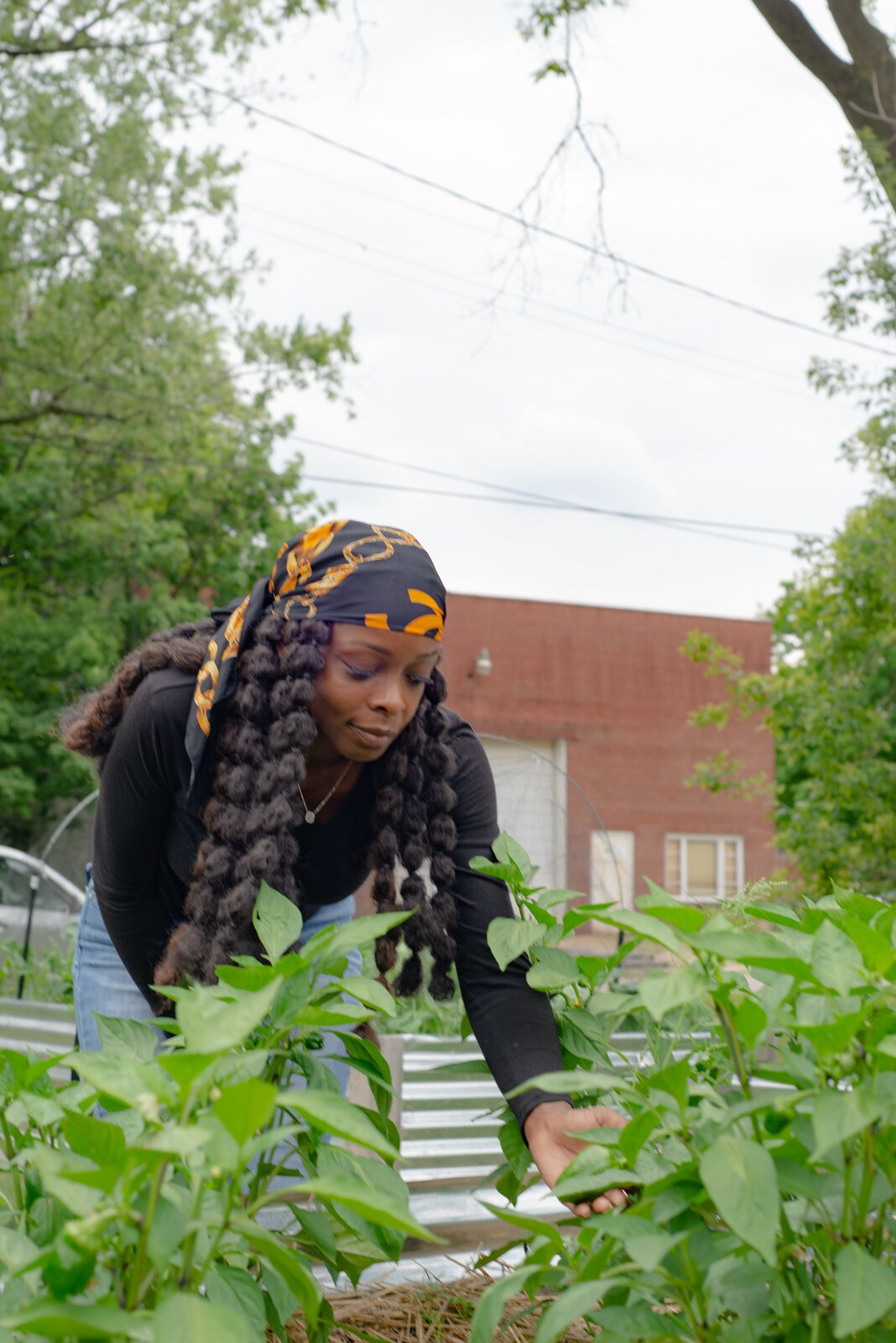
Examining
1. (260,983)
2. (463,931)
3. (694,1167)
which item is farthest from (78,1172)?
(463,931)

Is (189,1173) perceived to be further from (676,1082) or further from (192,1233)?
(676,1082)

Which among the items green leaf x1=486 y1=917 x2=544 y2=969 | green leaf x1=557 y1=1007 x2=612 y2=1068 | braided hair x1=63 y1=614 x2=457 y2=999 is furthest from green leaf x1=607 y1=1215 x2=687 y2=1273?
braided hair x1=63 y1=614 x2=457 y2=999

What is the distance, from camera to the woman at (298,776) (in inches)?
72.8

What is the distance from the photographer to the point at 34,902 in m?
8.42

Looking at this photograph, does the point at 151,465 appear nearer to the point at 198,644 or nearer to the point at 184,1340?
the point at 198,644

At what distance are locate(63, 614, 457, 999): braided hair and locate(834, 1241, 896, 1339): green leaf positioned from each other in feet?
3.44

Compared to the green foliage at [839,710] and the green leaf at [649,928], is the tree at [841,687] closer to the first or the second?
the green foliage at [839,710]

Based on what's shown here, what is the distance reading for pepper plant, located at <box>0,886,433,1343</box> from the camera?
79cm

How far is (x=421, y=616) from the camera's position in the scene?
6.06 feet

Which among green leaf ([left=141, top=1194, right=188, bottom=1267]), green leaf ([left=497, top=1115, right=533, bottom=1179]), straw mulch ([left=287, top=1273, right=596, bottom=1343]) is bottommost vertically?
straw mulch ([left=287, top=1273, right=596, bottom=1343])

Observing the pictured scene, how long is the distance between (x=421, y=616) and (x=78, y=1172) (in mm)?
1116

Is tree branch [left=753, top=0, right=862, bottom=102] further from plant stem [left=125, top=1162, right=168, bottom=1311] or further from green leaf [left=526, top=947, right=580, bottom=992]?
plant stem [left=125, top=1162, right=168, bottom=1311]

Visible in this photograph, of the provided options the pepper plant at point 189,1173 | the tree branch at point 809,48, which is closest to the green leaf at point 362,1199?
the pepper plant at point 189,1173

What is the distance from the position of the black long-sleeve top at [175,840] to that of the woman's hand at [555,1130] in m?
0.26
